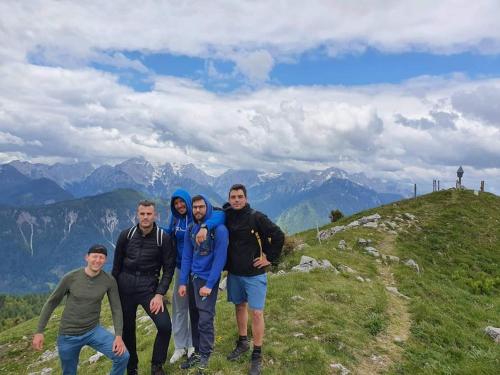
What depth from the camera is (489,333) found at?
551 inches

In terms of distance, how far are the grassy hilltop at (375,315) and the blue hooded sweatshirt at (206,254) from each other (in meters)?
2.48

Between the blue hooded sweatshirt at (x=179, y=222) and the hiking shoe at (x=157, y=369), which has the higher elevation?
the blue hooded sweatshirt at (x=179, y=222)

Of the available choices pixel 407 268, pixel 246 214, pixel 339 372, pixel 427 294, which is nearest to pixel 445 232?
pixel 407 268

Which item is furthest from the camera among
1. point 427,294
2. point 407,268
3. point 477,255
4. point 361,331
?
point 477,255

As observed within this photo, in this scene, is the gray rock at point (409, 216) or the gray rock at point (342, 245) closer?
the gray rock at point (342, 245)

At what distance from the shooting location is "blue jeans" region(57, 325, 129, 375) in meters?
8.81

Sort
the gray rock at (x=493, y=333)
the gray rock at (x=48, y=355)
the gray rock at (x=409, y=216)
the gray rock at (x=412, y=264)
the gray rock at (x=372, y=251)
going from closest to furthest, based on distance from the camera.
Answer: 1. the gray rock at (x=493, y=333)
2. the gray rock at (x=48, y=355)
3. the gray rock at (x=412, y=264)
4. the gray rock at (x=372, y=251)
5. the gray rock at (x=409, y=216)

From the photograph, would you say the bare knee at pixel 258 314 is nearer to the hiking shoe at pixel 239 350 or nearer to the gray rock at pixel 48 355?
the hiking shoe at pixel 239 350

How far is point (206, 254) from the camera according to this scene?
934cm

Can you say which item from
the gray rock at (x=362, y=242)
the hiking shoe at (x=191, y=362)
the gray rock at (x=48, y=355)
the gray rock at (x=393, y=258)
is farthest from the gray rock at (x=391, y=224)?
the hiking shoe at (x=191, y=362)

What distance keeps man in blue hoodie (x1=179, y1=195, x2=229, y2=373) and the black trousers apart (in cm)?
77

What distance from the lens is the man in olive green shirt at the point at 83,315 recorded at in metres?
8.76

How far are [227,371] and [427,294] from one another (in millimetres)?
13412

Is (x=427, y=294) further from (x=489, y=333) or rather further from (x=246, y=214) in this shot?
(x=246, y=214)
